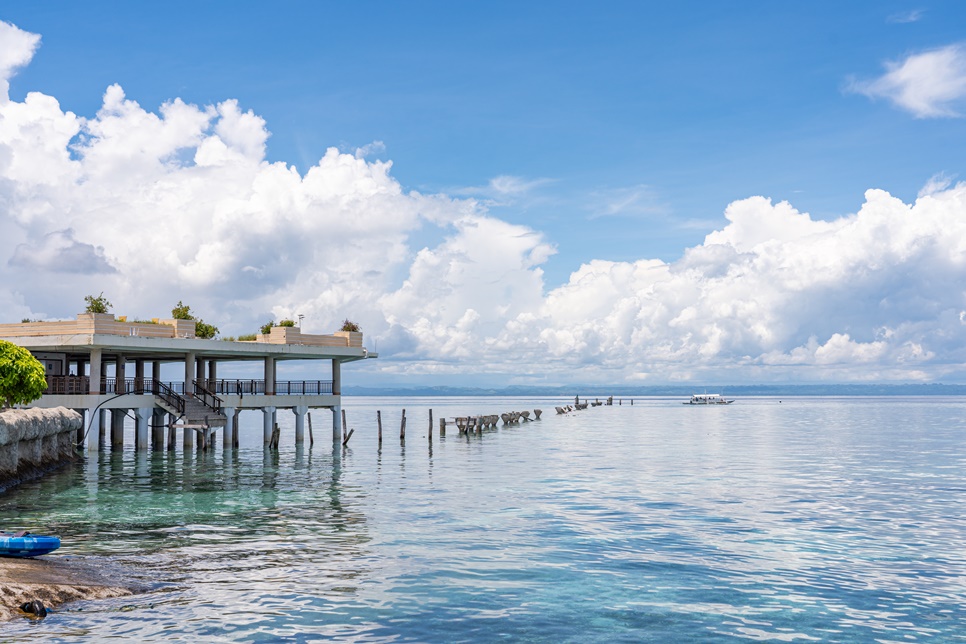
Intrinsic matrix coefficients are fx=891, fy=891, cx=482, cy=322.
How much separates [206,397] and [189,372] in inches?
75.0

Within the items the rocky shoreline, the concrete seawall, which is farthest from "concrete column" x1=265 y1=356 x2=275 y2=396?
the rocky shoreline

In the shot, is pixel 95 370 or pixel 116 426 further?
pixel 116 426

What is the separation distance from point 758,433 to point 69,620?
74.6 m

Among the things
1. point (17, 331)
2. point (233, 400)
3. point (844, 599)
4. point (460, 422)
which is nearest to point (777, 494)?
point (844, 599)

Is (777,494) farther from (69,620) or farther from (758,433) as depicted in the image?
(758,433)

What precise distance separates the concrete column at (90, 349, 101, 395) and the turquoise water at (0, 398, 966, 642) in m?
4.66

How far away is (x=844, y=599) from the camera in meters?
17.8

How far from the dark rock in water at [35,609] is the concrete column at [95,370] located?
3402 cm

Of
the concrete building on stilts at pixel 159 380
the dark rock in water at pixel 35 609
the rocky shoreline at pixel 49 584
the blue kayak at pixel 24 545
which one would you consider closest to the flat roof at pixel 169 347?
the concrete building on stilts at pixel 159 380

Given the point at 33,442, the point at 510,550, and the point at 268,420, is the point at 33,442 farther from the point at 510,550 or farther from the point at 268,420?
the point at 510,550

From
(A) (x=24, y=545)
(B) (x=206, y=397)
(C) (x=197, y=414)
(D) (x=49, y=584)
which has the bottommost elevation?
(D) (x=49, y=584)

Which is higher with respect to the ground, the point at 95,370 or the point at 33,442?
the point at 95,370

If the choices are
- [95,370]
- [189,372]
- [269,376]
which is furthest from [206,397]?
[95,370]

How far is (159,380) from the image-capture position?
52.1m
